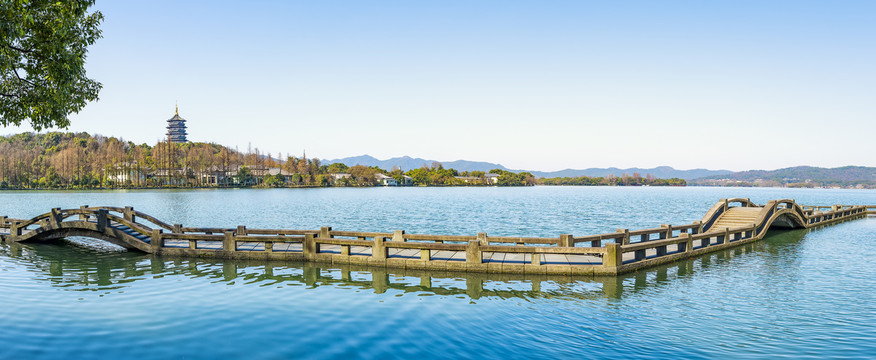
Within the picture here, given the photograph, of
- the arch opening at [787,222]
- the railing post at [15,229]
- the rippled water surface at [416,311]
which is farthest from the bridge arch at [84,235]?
the arch opening at [787,222]

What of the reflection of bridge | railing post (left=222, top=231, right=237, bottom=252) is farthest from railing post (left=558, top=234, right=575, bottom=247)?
railing post (left=222, top=231, right=237, bottom=252)

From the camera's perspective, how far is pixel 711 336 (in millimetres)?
11031

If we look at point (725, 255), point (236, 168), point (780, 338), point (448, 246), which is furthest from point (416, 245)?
point (236, 168)

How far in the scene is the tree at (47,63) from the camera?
13.4 metres

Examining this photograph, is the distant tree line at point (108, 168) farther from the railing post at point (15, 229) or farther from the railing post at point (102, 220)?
the railing post at point (102, 220)

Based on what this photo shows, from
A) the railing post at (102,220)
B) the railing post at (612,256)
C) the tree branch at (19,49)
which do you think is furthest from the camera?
the railing post at (102,220)

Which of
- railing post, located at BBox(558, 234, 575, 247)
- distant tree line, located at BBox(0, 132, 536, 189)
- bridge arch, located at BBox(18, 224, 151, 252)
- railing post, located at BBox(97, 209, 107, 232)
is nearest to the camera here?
railing post, located at BBox(558, 234, 575, 247)

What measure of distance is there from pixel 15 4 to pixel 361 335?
11940mm

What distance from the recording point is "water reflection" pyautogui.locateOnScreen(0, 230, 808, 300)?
1544 centimetres

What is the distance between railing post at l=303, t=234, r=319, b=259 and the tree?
896 cm

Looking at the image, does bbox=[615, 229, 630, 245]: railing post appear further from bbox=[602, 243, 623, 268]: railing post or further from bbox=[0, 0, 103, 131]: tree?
bbox=[0, 0, 103, 131]: tree

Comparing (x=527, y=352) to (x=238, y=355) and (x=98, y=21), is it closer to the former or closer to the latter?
(x=238, y=355)

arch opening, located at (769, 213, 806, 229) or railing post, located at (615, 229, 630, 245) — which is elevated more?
railing post, located at (615, 229, 630, 245)

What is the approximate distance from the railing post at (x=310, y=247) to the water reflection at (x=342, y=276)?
525 mm
